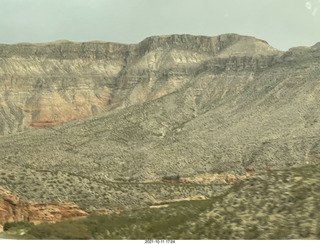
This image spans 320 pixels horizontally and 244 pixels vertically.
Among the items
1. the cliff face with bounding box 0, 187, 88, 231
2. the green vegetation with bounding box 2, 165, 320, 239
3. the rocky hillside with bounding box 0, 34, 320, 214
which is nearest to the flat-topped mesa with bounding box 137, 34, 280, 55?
the rocky hillside with bounding box 0, 34, 320, 214

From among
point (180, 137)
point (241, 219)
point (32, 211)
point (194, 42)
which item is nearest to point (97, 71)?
point (194, 42)

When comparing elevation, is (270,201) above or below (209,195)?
above

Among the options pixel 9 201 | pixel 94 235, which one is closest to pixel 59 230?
pixel 94 235

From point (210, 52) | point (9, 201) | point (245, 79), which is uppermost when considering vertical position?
point (210, 52)

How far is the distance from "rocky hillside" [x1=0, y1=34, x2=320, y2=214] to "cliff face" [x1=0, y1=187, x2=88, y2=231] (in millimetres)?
916

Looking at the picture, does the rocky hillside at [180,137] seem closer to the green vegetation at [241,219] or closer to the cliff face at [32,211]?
the cliff face at [32,211]

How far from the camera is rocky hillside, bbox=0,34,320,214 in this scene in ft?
126

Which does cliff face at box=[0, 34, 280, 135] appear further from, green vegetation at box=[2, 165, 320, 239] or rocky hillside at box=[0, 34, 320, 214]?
green vegetation at box=[2, 165, 320, 239]

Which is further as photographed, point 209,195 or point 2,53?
point 2,53

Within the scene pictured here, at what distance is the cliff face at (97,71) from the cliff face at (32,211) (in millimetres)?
97047

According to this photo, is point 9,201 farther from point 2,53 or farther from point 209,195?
point 2,53

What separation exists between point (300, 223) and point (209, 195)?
1133 inches

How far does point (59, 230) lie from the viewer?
17.6 m

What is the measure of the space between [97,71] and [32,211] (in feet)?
419
